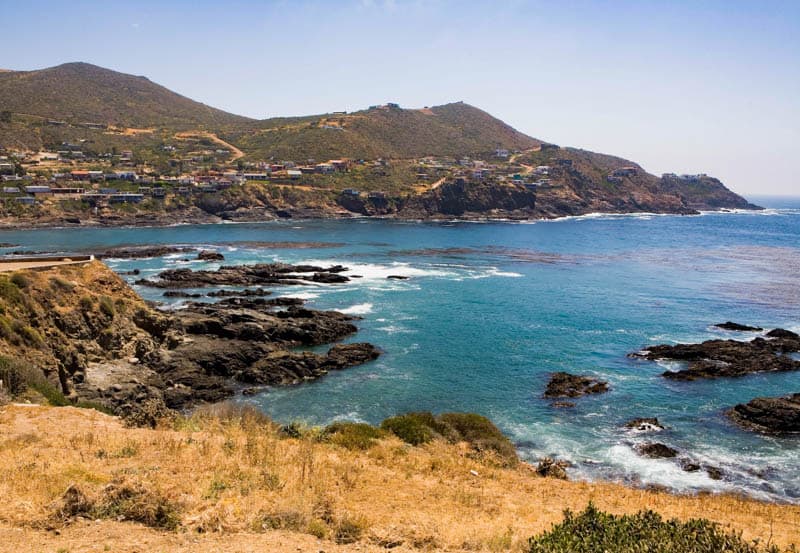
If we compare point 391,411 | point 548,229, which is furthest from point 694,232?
point 391,411

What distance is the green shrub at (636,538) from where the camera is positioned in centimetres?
959

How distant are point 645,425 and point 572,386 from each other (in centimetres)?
553

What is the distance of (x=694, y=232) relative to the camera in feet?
410

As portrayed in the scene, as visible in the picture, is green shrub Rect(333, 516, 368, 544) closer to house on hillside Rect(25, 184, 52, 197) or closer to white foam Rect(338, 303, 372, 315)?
white foam Rect(338, 303, 372, 315)

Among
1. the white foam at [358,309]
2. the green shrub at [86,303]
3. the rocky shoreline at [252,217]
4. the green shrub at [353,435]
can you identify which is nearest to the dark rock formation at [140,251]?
the rocky shoreline at [252,217]

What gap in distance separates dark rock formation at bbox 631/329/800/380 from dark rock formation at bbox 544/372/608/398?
5.25 metres

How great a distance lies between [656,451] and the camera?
Answer: 2500 cm

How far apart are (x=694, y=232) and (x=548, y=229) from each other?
1276 inches

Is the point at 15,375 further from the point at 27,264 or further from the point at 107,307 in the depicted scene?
the point at 27,264

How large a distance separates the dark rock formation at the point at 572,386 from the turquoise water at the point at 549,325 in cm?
71

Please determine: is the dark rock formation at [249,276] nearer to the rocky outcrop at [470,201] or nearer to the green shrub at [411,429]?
the green shrub at [411,429]

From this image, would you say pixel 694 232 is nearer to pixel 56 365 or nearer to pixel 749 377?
pixel 749 377

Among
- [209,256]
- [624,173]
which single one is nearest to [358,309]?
[209,256]

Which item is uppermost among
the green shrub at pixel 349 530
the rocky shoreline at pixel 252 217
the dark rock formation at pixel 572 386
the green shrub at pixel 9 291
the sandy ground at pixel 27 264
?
the rocky shoreline at pixel 252 217
